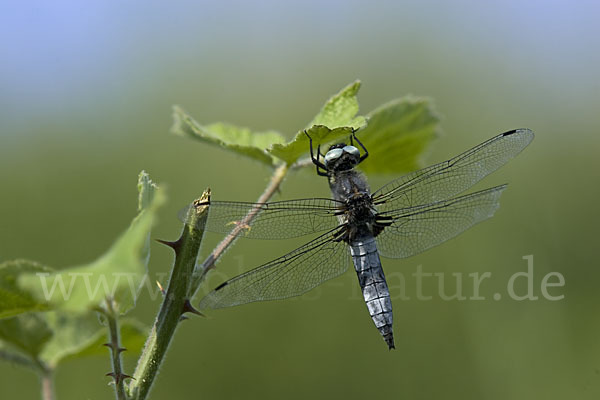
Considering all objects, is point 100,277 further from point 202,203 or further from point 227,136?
point 227,136

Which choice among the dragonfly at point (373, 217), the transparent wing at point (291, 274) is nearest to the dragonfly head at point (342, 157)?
the dragonfly at point (373, 217)

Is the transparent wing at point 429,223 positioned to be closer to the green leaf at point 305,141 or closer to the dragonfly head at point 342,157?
the dragonfly head at point 342,157

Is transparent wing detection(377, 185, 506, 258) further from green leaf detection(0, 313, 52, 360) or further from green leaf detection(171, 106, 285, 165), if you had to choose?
green leaf detection(0, 313, 52, 360)

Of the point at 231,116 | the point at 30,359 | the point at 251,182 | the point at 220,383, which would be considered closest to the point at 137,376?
the point at 30,359

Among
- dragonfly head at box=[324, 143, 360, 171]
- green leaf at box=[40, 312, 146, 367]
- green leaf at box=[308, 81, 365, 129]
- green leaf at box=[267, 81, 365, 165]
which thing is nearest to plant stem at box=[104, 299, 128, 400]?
green leaf at box=[40, 312, 146, 367]

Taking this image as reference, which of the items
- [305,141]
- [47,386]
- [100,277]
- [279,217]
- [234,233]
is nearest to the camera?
[100,277]

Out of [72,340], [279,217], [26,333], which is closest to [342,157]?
[279,217]
